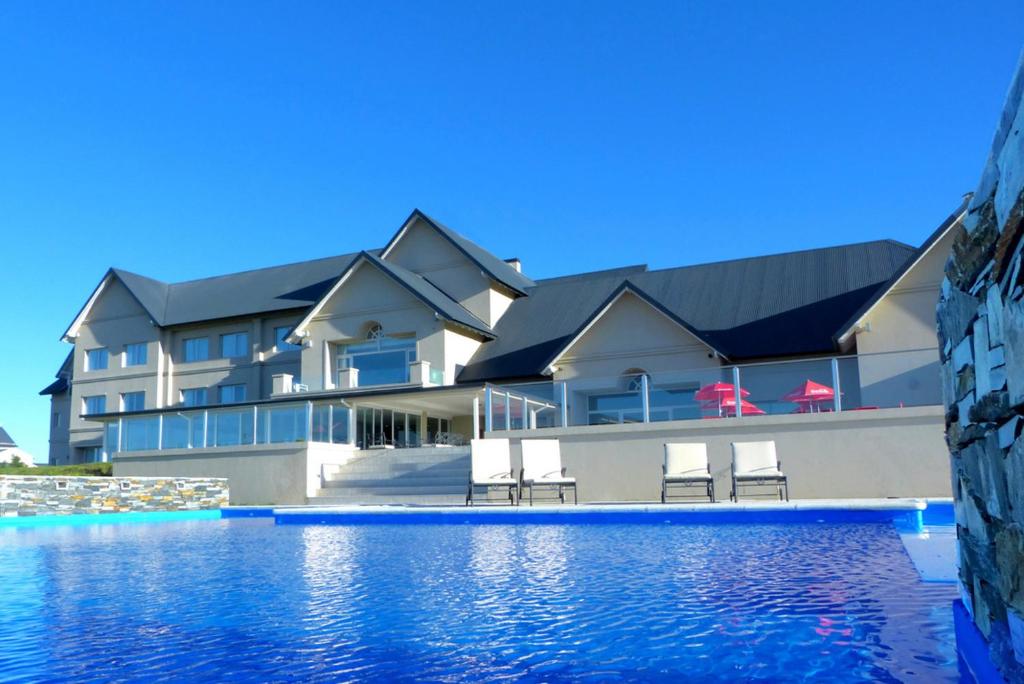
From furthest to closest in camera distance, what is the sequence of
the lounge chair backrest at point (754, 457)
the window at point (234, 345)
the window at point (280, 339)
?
1. the window at point (234, 345)
2. the window at point (280, 339)
3. the lounge chair backrest at point (754, 457)

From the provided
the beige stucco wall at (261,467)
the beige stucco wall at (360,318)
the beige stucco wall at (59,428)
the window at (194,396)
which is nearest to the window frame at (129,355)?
the window at (194,396)

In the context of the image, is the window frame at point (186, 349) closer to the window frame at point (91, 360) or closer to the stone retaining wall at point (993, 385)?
the window frame at point (91, 360)

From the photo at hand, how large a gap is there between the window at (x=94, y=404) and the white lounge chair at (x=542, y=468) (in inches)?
1127

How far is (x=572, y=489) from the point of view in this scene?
58.9 ft

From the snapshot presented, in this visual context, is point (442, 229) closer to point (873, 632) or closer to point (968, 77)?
point (968, 77)

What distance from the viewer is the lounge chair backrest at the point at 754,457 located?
50.1 feet

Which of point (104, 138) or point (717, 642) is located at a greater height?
point (104, 138)

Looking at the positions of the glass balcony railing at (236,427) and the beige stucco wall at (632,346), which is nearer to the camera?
the glass balcony railing at (236,427)

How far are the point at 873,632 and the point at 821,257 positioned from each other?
24893 mm

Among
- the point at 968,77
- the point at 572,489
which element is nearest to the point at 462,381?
the point at 572,489

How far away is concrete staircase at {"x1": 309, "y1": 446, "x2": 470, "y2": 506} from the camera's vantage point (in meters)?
20.4

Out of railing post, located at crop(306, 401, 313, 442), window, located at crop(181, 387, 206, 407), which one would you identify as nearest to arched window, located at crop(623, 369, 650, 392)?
railing post, located at crop(306, 401, 313, 442)

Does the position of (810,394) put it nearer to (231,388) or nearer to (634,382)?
(634,382)

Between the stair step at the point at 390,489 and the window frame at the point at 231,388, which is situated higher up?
the window frame at the point at 231,388
